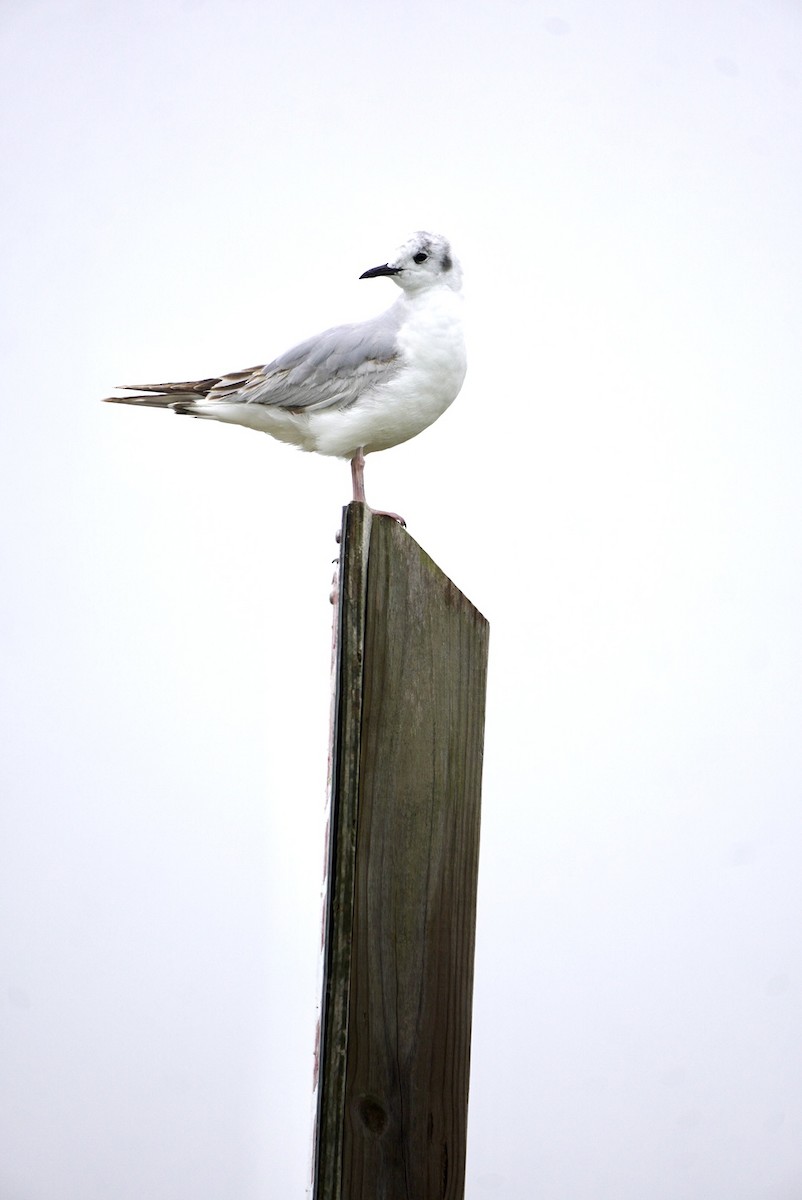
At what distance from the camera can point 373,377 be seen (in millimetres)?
1234

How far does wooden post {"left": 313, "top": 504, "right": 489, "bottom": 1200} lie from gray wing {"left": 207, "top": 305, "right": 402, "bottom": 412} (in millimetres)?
347

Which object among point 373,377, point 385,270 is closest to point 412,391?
point 373,377

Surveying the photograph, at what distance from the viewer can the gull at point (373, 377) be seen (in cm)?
123

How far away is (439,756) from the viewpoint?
3.19 feet

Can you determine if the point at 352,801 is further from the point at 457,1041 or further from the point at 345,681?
the point at 457,1041

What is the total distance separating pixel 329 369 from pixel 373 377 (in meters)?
0.06

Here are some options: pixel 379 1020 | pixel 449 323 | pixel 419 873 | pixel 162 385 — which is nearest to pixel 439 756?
pixel 419 873

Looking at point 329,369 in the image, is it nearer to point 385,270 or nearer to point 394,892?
point 385,270

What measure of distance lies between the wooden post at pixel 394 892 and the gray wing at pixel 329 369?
347mm

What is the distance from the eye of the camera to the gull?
1.23 meters

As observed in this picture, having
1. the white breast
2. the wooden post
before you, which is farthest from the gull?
the wooden post

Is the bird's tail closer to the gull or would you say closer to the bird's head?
the gull

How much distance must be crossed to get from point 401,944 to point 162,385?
75 centimetres

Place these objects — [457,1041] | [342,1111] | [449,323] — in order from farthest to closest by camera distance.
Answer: [449,323] < [457,1041] < [342,1111]
